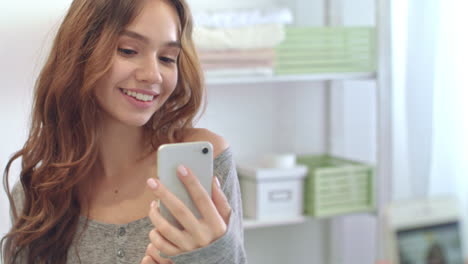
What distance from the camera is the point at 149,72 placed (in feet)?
4.22

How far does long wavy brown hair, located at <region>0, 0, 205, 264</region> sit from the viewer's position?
1.33m

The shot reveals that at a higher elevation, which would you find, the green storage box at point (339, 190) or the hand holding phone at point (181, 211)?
the hand holding phone at point (181, 211)

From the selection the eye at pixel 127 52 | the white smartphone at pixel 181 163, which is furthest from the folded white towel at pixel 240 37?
the white smartphone at pixel 181 163

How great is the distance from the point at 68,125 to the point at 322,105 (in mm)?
1232

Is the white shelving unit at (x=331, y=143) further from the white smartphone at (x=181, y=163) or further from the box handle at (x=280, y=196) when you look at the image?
the white smartphone at (x=181, y=163)

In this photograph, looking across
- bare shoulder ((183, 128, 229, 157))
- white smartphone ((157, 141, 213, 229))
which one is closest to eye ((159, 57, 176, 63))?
bare shoulder ((183, 128, 229, 157))

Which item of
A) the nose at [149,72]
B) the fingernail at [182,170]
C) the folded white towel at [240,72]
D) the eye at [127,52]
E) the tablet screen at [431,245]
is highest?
the eye at [127,52]

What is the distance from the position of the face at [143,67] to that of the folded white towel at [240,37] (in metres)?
0.62

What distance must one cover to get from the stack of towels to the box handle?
362 millimetres

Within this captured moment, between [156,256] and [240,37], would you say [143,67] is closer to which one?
[156,256]

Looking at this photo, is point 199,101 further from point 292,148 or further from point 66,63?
point 292,148

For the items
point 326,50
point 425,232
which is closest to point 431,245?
point 425,232

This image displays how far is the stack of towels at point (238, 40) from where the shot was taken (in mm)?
1983


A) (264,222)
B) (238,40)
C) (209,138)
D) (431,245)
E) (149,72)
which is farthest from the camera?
(264,222)
